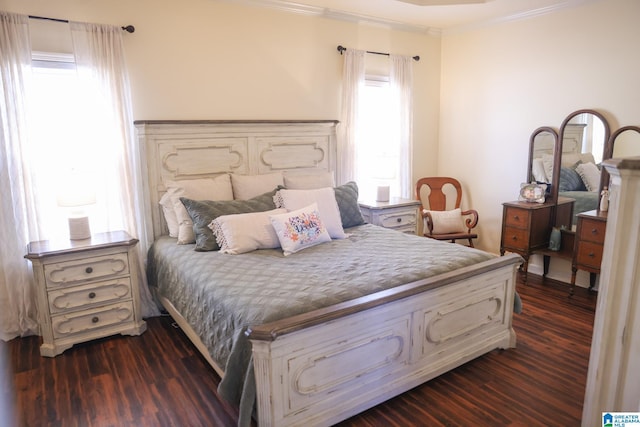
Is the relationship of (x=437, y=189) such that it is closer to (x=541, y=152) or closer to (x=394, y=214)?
(x=394, y=214)

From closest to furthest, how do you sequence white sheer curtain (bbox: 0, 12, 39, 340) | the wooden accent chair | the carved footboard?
the carved footboard < white sheer curtain (bbox: 0, 12, 39, 340) < the wooden accent chair

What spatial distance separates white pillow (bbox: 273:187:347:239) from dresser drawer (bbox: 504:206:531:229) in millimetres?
1787

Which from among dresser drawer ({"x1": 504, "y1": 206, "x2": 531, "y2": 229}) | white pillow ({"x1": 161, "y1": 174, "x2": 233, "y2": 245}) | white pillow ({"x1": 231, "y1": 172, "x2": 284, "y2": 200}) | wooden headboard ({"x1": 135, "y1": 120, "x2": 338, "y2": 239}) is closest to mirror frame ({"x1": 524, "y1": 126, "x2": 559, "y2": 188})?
dresser drawer ({"x1": 504, "y1": 206, "x2": 531, "y2": 229})

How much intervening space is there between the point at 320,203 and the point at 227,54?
1510 millimetres

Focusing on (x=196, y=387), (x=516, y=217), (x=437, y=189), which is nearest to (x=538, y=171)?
(x=516, y=217)

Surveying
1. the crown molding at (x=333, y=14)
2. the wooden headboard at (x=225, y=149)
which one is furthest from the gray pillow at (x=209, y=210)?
the crown molding at (x=333, y=14)

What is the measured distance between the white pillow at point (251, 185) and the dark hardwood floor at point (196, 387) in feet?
3.83

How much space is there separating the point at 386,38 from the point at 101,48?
2.77m

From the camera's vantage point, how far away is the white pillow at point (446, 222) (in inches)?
176

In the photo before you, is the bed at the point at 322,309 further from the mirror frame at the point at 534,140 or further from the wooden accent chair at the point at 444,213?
the mirror frame at the point at 534,140

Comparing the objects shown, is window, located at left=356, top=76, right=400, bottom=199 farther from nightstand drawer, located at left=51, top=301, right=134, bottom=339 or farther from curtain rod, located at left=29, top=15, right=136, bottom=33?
nightstand drawer, located at left=51, top=301, right=134, bottom=339

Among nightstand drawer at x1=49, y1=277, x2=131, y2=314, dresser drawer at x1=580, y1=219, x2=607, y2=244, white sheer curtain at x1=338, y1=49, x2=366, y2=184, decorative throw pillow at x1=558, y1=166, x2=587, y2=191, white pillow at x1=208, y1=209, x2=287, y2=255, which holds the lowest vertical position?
nightstand drawer at x1=49, y1=277, x2=131, y2=314

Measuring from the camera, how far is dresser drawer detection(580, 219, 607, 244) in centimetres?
340

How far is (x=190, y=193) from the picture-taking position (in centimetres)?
327
